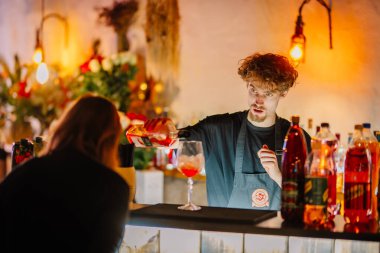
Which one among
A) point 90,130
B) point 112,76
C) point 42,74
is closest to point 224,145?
point 90,130

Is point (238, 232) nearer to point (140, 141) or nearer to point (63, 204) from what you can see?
point (63, 204)

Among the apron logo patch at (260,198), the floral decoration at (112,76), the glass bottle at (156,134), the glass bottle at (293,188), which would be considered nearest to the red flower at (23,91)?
the floral decoration at (112,76)

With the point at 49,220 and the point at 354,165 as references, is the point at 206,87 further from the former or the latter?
the point at 49,220

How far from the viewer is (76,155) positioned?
5.42ft

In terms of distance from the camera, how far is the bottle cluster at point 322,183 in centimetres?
194

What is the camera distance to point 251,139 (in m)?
3.21

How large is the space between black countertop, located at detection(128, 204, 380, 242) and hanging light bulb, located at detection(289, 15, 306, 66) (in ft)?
9.36

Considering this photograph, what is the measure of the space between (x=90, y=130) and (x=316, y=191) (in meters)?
0.71

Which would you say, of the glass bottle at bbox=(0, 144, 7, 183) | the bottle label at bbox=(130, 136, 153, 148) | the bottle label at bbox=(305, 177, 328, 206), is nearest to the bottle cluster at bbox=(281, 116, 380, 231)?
the bottle label at bbox=(305, 177, 328, 206)

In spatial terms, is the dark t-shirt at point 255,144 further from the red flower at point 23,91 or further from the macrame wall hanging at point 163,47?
the red flower at point 23,91

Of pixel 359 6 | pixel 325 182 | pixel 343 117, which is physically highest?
pixel 359 6

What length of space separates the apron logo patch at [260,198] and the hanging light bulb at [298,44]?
197 centimetres

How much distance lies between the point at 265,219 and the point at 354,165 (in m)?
0.36

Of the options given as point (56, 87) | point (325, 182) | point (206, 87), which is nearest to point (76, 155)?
point (325, 182)
